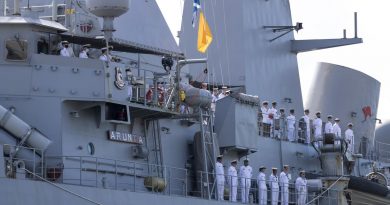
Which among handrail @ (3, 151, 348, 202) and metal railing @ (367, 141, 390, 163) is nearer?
handrail @ (3, 151, 348, 202)

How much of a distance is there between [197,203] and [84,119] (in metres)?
3.00

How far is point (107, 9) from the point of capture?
21.0 meters

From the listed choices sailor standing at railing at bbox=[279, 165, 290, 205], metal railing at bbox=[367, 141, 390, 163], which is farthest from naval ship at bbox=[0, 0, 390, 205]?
metal railing at bbox=[367, 141, 390, 163]

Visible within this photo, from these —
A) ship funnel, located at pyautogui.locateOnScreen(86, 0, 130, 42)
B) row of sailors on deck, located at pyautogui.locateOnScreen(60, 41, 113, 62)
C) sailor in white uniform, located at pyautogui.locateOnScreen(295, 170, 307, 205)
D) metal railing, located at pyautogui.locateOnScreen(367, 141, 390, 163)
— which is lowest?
sailor in white uniform, located at pyautogui.locateOnScreen(295, 170, 307, 205)

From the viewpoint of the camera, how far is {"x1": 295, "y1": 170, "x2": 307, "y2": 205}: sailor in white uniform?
25562 mm

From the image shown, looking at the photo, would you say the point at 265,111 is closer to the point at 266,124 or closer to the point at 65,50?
the point at 266,124

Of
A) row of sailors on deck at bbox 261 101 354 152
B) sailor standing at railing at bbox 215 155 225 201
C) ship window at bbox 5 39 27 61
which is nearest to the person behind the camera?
ship window at bbox 5 39 27 61

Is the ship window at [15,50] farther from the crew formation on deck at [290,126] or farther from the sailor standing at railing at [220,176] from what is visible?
the crew formation on deck at [290,126]

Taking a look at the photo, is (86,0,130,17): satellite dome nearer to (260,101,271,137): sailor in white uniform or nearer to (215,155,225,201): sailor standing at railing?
(215,155,225,201): sailor standing at railing

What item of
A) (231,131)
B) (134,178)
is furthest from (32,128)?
(231,131)

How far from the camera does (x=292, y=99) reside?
104 ft

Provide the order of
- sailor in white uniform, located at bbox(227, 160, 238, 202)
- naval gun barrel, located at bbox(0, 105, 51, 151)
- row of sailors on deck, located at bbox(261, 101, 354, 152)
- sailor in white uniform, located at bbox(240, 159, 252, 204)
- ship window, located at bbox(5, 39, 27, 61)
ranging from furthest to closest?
row of sailors on deck, located at bbox(261, 101, 354, 152) < sailor in white uniform, located at bbox(240, 159, 252, 204) < sailor in white uniform, located at bbox(227, 160, 238, 202) < ship window, located at bbox(5, 39, 27, 61) < naval gun barrel, located at bbox(0, 105, 51, 151)

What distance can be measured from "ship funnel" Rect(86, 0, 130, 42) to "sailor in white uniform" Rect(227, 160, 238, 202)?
4.37 meters

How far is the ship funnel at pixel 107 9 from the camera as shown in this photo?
68.7 feet
